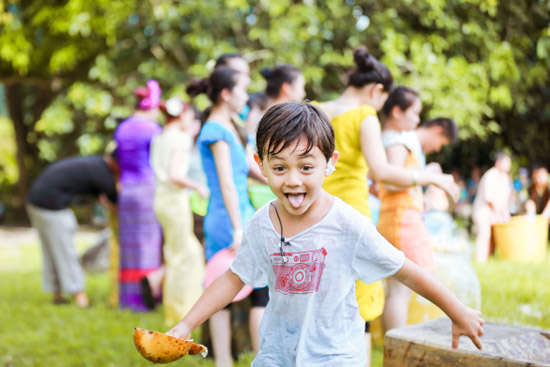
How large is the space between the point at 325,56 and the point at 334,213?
8.21 meters

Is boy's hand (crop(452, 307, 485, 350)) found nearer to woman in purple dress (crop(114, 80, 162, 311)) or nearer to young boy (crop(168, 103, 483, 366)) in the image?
young boy (crop(168, 103, 483, 366))

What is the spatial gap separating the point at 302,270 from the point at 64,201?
4989 millimetres

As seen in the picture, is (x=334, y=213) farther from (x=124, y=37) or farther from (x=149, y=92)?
(x=124, y=37)

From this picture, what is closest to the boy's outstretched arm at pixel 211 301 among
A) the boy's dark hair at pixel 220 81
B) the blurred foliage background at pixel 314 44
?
the boy's dark hair at pixel 220 81

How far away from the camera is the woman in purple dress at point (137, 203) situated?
5848 millimetres

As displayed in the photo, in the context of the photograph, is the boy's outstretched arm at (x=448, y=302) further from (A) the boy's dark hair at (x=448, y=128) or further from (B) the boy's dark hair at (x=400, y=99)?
(A) the boy's dark hair at (x=448, y=128)

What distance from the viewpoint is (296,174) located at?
73.4 inches

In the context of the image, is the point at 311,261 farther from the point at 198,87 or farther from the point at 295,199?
the point at 198,87

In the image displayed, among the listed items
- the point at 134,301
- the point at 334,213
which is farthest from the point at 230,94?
the point at 134,301

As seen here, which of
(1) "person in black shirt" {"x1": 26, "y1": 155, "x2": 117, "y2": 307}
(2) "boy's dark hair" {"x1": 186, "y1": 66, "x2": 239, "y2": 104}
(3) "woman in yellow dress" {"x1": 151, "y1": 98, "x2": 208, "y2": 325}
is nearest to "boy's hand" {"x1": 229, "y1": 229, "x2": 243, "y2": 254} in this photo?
(2) "boy's dark hair" {"x1": 186, "y1": 66, "x2": 239, "y2": 104}

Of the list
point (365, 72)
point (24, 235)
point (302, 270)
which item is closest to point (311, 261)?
point (302, 270)

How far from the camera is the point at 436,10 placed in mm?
9242

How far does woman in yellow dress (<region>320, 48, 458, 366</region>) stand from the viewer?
2.99 meters

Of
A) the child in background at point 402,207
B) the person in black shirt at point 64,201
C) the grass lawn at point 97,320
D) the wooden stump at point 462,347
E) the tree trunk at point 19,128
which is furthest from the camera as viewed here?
the tree trunk at point 19,128
